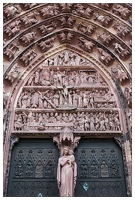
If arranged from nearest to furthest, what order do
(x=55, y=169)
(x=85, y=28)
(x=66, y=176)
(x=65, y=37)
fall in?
1. (x=66, y=176)
2. (x=55, y=169)
3. (x=85, y=28)
4. (x=65, y=37)

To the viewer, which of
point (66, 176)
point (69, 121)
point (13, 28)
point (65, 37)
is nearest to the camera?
point (66, 176)

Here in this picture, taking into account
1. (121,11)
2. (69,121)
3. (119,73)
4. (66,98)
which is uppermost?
(121,11)

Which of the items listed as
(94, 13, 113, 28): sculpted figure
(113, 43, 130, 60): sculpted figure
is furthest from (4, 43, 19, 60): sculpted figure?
(113, 43, 130, 60): sculpted figure

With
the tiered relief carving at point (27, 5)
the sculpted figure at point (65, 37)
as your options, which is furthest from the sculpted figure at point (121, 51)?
the tiered relief carving at point (27, 5)

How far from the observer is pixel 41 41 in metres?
8.27

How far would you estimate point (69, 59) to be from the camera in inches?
332

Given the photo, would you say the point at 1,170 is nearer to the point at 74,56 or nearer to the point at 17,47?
the point at 17,47

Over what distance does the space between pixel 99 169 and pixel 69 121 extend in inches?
49.7

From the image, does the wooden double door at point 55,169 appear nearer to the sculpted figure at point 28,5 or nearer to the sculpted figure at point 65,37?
the sculpted figure at point 65,37

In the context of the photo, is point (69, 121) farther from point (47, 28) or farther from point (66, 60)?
point (47, 28)

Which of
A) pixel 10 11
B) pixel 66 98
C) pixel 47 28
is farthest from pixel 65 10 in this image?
pixel 66 98

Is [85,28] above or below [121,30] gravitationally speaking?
above

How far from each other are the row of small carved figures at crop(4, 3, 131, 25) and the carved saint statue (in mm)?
3715

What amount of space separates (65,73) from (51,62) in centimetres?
50
